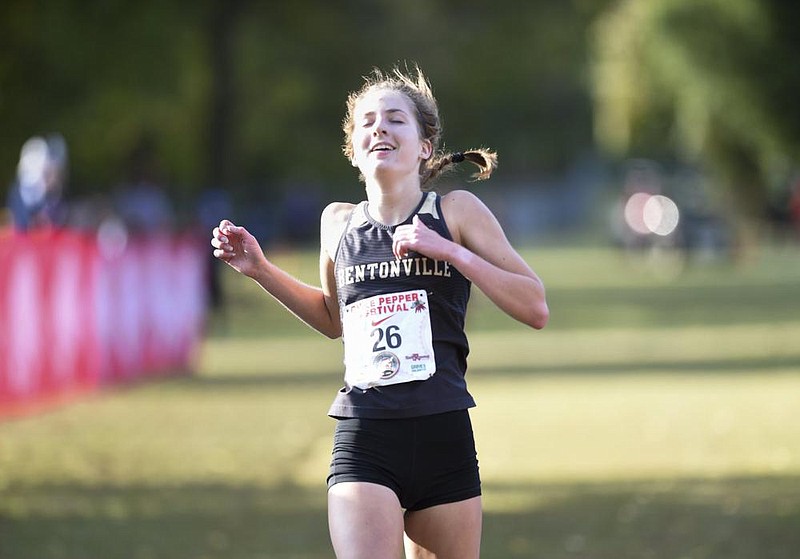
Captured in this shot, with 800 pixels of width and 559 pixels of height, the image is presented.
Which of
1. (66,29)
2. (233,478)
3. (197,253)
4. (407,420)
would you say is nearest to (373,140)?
(407,420)

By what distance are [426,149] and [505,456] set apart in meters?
7.14

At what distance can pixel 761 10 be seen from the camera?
18734 millimetres

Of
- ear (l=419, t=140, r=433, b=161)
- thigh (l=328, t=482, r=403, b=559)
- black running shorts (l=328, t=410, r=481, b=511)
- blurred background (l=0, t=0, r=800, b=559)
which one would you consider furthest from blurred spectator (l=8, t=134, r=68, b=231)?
thigh (l=328, t=482, r=403, b=559)

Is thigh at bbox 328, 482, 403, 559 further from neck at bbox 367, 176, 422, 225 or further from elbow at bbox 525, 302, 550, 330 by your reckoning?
neck at bbox 367, 176, 422, 225

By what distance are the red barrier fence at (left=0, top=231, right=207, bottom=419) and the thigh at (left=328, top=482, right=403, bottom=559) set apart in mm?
10021

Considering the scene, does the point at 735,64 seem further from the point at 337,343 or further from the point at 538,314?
the point at 538,314

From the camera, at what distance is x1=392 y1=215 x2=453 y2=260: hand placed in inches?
217

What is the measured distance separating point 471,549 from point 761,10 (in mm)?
13857

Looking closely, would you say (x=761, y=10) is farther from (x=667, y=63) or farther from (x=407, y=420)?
(x=407, y=420)

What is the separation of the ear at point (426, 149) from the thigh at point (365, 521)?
3.44 ft

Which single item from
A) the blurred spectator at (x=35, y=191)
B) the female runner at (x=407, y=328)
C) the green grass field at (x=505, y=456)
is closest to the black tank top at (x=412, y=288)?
the female runner at (x=407, y=328)

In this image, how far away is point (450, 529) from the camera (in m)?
5.68

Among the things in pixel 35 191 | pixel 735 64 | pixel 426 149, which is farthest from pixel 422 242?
pixel 735 64

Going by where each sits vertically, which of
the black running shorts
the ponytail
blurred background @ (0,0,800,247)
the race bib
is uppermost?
blurred background @ (0,0,800,247)
